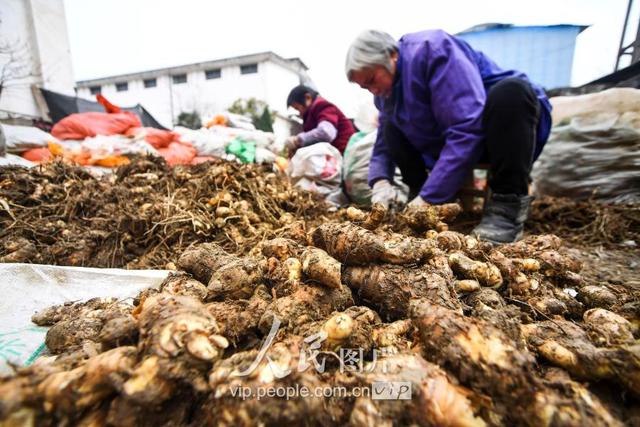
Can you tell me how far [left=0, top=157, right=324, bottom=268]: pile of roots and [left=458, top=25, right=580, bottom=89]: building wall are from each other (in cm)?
722

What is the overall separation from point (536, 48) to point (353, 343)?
8963 millimetres

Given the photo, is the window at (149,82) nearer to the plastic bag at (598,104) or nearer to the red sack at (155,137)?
the red sack at (155,137)

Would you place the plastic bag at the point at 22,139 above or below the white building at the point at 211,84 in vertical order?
below

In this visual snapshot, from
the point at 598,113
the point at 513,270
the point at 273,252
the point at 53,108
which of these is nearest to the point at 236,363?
the point at 273,252

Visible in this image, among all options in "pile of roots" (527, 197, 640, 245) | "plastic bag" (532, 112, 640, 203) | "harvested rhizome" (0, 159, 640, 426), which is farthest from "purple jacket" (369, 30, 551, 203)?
"plastic bag" (532, 112, 640, 203)

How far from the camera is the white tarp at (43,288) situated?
1261mm

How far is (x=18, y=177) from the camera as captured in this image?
251 cm

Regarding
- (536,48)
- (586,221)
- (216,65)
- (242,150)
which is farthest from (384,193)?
(216,65)

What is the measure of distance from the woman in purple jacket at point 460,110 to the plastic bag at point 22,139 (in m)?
4.57

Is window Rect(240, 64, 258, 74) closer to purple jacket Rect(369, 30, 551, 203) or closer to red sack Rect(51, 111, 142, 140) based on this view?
red sack Rect(51, 111, 142, 140)

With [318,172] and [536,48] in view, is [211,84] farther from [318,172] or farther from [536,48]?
[318,172]

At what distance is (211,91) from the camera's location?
2348 cm

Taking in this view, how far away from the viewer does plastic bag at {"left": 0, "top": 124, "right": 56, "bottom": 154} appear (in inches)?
161

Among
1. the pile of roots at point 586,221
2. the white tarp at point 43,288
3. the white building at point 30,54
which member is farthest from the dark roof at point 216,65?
the white tarp at point 43,288
